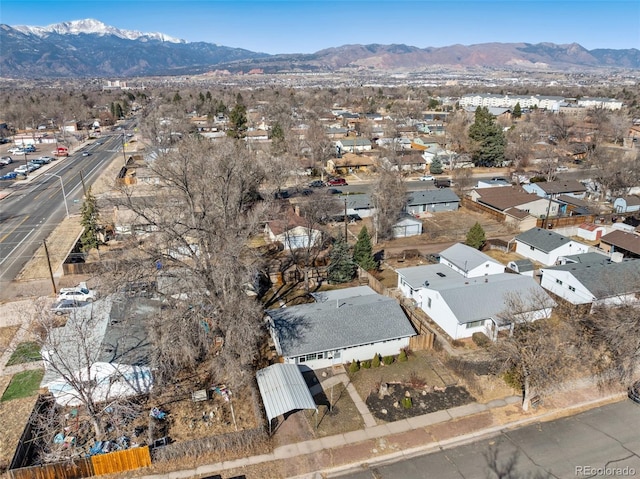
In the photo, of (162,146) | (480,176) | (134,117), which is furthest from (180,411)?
(134,117)

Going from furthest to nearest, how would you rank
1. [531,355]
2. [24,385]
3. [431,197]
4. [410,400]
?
[431,197] < [24,385] < [410,400] < [531,355]

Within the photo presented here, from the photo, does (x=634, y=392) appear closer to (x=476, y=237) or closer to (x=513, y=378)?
(x=513, y=378)

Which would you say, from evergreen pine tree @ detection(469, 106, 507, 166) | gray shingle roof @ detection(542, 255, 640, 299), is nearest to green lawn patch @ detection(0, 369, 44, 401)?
gray shingle roof @ detection(542, 255, 640, 299)

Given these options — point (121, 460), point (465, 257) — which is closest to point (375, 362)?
point (121, 460)

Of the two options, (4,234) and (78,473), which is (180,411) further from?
(4,234)

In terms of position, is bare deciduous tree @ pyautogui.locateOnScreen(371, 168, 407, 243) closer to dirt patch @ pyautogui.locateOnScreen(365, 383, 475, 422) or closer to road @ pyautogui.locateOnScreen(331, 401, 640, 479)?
dirt patch @ pyautogui.locateOnScreen(365, 383, 475, 422)

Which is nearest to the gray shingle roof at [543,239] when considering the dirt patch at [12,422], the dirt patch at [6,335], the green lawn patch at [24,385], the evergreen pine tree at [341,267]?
the evergreen pine tree at [341,267]

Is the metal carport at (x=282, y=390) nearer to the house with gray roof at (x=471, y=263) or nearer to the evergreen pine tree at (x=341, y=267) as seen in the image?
the evergreen pine tree at (x=341, y=267)
